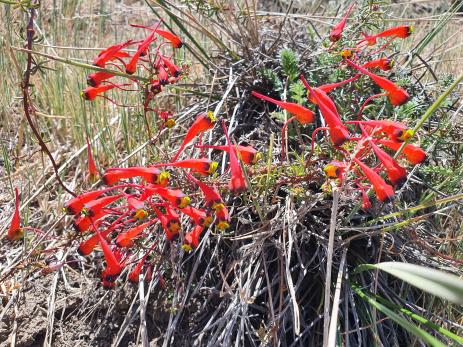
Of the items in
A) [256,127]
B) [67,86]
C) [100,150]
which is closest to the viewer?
[256,127]

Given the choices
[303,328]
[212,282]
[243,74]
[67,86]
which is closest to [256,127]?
[243,74]

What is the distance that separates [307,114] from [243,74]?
30.3 inches

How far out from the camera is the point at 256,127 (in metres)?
2.25

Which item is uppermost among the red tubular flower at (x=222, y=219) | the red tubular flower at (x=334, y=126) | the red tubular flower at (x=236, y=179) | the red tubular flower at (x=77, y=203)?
the red tubular flower at (x=334, y=126)

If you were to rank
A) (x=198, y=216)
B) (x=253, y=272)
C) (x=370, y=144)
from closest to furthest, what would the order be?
(x=370, y=144) → (x=198, y=216) → (x=253, y=272)

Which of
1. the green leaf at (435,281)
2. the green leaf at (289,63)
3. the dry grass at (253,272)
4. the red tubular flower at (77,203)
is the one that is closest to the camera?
the green leaf at (435,281)

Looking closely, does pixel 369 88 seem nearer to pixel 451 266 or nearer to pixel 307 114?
pixel 307 114

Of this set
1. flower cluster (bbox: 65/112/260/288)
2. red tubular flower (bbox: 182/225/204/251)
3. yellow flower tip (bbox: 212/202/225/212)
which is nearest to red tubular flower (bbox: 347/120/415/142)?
flower cluster (bbox: 65/112/260/288)

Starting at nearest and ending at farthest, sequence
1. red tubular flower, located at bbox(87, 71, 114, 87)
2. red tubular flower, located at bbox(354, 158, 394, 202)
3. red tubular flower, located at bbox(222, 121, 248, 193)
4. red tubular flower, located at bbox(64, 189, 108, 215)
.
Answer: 1. red tubular flower, located at bbox(354, 158, 394, 202)
2. red tubular flower, located at bbox(222, 121, 248, 193)
3. red tubular flower, located at bbox(64, 189, 108, 215)
4. red tubular flower, located at bbox(87, 71, 114, 87)

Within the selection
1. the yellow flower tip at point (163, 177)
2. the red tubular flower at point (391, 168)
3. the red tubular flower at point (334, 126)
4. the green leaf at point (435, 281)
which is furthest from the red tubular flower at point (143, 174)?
the green leaf at point (435, 281)

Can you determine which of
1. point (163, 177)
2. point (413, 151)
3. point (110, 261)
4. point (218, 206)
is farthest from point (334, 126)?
point (110, 261)

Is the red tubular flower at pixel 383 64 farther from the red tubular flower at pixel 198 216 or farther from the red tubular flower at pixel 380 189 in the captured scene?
the red tubular flower at pixel 198 216

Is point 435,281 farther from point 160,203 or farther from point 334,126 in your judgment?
point 160,203

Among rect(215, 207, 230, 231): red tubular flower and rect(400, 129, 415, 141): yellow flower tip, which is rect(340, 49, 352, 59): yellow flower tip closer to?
rect(400, 129, 415, 141): yellow flower tip
